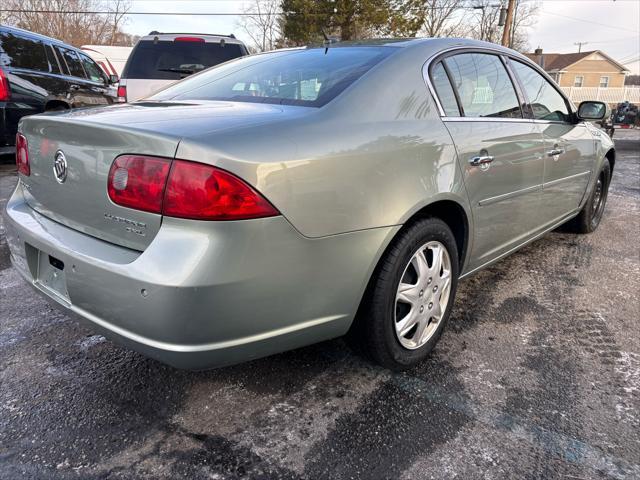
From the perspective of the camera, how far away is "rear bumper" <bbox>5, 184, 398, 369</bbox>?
4.86ft

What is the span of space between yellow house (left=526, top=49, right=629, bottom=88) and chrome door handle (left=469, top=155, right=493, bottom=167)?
171 feet

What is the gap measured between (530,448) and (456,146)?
129 centimetres

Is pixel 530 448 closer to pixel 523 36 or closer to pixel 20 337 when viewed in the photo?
pixel 20 337

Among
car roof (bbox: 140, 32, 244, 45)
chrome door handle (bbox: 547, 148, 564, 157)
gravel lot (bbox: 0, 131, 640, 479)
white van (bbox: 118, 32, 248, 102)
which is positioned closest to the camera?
gravel lot (bbox: 0, 131, 640, 479)

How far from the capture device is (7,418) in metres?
1.91

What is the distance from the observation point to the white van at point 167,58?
253 inches

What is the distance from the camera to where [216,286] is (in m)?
1.49

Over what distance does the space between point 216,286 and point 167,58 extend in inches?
238

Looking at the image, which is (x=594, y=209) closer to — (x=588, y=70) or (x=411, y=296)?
(x=411, y=296)

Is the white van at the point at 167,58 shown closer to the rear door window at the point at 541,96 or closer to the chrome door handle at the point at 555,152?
the rear door window at the point at 541,96

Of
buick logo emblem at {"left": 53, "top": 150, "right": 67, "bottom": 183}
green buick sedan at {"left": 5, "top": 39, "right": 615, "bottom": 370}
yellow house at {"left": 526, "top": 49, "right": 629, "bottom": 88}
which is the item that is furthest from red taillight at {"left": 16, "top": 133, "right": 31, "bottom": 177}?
yellow house at {"left": 526, "top": 49, "right": 629, "bottom": 88}

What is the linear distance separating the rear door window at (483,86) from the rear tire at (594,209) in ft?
6.08

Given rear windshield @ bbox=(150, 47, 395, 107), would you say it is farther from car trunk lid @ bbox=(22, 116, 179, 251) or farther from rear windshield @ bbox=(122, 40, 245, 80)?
rear windshield @ bbox=(122, 40, 245, 80)

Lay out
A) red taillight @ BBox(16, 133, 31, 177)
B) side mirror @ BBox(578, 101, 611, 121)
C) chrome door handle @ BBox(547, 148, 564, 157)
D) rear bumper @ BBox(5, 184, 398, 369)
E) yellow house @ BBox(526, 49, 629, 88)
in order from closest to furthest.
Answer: rear bumper @ BBox(5, 184, 398, 369) < red taillight @ BBox(16, 133, 31, 177) < chrome door handle @ BBox(547, 148, 564, 157) < side mirror @ BBox(578, 101, 611, 121) < yellow house @ BBox(526, 49, 629, 88)
